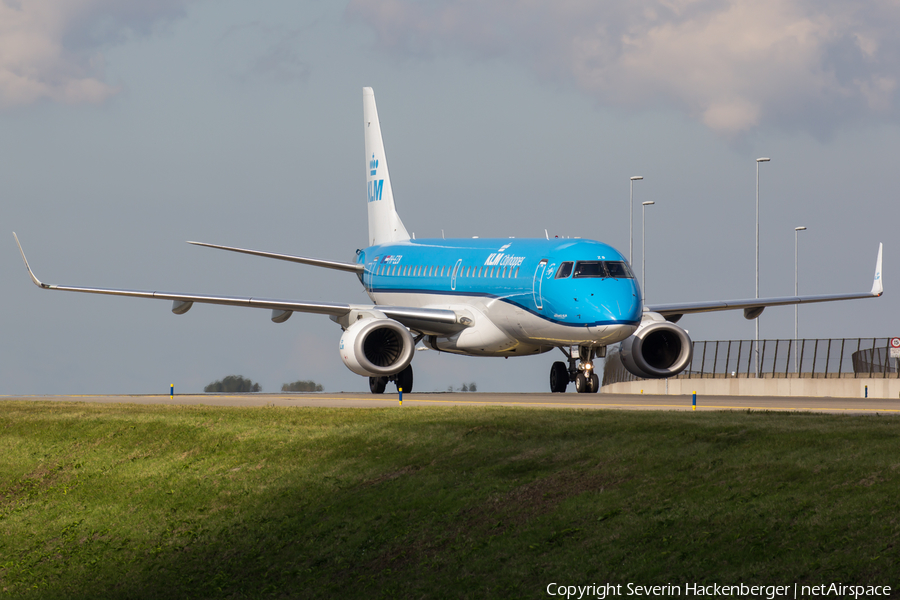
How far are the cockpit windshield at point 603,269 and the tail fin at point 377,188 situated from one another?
51.1 feet

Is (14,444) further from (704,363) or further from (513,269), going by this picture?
(704,363)

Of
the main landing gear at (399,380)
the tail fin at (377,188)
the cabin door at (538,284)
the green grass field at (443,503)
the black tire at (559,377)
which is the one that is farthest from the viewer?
the tail fin at (377,188)

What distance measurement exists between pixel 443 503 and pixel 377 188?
111ft

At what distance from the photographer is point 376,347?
1409 inches

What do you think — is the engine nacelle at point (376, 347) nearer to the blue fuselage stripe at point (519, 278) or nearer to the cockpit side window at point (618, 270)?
the blue fuselage stripe at point (519, 278)

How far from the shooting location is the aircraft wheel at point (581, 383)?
34750 millimetres

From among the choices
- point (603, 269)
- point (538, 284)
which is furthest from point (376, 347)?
point (603, 269)

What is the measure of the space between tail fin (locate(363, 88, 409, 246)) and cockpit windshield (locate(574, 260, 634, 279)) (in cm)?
1556

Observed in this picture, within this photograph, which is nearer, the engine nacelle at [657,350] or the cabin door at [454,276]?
the engine nacelle at [657,350]

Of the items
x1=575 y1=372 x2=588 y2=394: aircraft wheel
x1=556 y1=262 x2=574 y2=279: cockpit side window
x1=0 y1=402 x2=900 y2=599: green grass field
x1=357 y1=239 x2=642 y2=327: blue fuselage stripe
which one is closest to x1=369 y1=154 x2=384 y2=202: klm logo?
x1=357 y1=239 x2=642 y2=327: blue fuselage stripe

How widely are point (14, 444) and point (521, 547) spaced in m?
15.3

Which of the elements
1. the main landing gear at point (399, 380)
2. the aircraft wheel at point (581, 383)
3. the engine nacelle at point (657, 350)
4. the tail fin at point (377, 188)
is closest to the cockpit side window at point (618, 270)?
the engine nacelle at point (657, 350)

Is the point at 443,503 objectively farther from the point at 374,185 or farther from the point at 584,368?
the point at 374,185

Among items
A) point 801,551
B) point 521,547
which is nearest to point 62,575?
point 521,547
